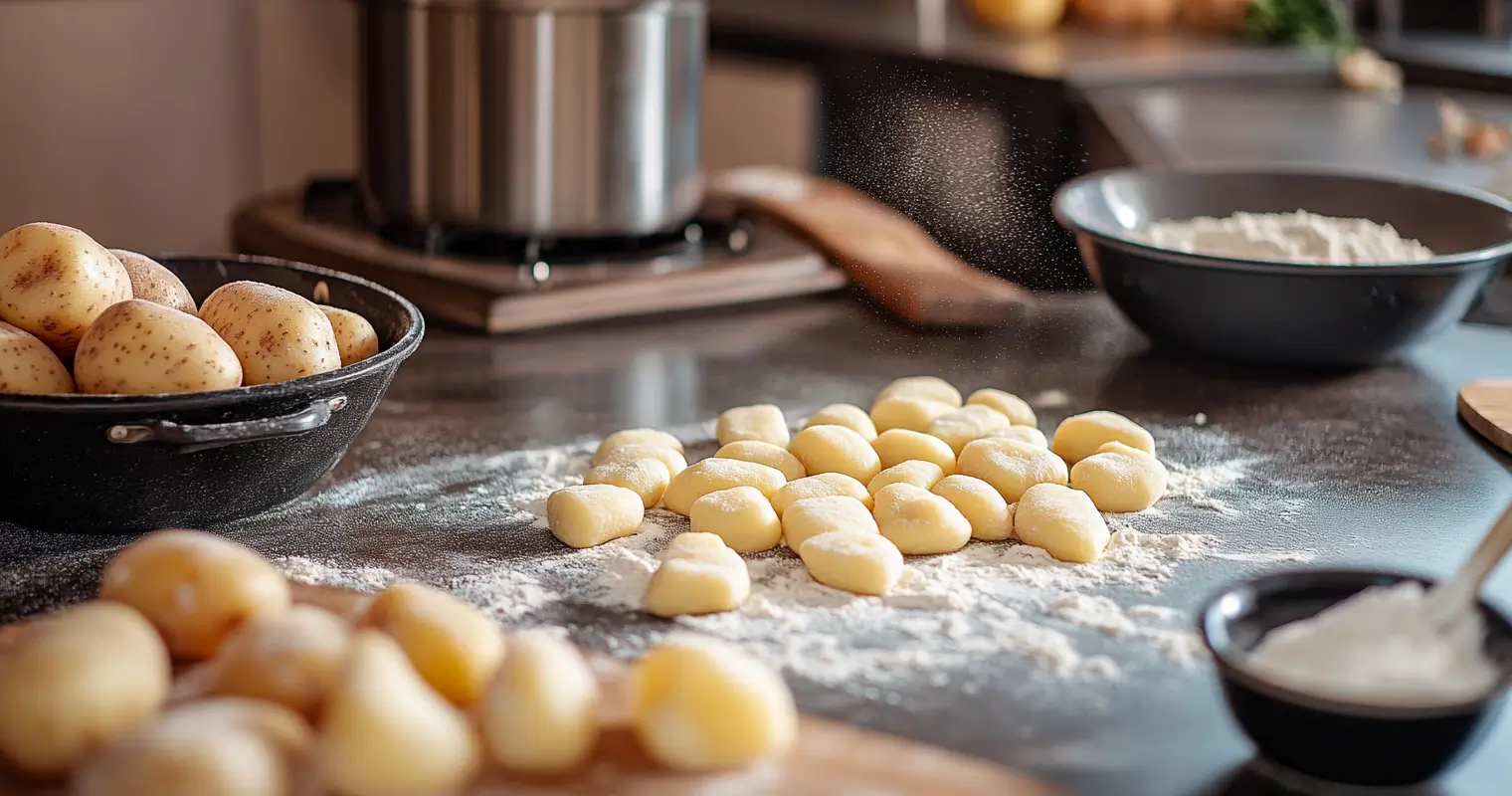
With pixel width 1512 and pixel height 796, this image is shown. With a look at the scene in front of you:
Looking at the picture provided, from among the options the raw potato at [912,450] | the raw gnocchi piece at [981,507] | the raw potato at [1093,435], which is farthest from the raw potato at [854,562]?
the raw potato at [1093,435]

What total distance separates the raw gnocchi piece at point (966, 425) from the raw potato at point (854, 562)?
0.87ft

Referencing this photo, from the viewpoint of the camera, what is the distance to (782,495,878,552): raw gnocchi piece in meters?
1.10

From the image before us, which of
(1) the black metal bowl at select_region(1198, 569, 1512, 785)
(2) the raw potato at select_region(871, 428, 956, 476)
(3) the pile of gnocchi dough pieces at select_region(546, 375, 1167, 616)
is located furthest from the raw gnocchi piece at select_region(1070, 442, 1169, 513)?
(1) the black metal bowl at select_region(1198, 569, 1512, 785)

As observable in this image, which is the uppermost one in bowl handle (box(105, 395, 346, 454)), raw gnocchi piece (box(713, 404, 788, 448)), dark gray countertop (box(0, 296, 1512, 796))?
bowl handle (box(105, 395, 346, 454))

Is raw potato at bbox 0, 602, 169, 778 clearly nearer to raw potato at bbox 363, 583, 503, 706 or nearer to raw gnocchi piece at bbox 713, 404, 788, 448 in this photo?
raw potato at bbox 363, 583, 503, 706

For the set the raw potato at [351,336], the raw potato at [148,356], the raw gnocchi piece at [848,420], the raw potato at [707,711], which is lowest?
Answer: the raw gnocchi piece at [848,420]

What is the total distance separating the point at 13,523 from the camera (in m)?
1.11

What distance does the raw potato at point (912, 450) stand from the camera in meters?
1.26

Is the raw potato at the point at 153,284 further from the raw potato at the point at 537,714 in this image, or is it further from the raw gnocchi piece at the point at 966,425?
the raw gnocchi piece at the point at 966,425

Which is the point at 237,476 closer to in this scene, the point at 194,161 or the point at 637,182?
the point at 637,182

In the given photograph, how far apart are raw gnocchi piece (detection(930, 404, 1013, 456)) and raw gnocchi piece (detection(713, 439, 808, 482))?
14 cm

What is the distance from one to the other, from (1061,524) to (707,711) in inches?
16.4

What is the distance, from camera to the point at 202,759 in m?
0.70

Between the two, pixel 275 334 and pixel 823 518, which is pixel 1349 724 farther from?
pixel 275 334
